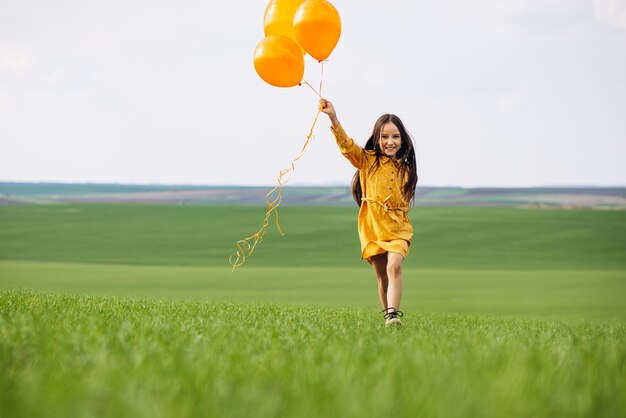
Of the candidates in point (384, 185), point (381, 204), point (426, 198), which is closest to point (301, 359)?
point (381, 204)

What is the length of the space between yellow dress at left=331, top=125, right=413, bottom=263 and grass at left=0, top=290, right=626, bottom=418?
1.99 meters

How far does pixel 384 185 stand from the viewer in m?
6.73

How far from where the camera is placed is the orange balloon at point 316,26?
678cm

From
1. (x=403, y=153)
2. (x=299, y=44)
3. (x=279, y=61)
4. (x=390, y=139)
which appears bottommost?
(x=403, y=153)

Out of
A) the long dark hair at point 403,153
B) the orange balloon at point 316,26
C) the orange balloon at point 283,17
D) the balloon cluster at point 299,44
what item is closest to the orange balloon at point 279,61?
the balloon cluster at point 299,44

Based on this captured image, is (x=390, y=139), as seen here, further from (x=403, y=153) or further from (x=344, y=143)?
(x=344, y=143)

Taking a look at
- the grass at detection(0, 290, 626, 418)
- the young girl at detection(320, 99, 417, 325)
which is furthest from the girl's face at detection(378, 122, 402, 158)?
the grass at detection(0, 290, 626, 418)

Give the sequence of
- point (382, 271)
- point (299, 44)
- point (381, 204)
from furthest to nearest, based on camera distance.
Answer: point (299, 44), point (382, 271), point (381, 204)

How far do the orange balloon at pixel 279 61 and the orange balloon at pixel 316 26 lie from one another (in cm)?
15

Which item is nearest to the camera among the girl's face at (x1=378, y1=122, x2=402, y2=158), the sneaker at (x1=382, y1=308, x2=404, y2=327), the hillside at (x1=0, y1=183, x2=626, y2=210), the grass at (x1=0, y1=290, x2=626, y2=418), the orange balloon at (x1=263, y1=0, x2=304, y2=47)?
the grass at (x1=0, y1=290, x2=626, y2=418)

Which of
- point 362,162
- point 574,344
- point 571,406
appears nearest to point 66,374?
point 571,406

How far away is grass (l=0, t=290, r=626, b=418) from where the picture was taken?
241 centimetres

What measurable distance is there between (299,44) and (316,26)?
1.18 ft

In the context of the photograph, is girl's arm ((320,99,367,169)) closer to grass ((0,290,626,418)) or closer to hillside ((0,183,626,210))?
grass ((0,290,626,418))
